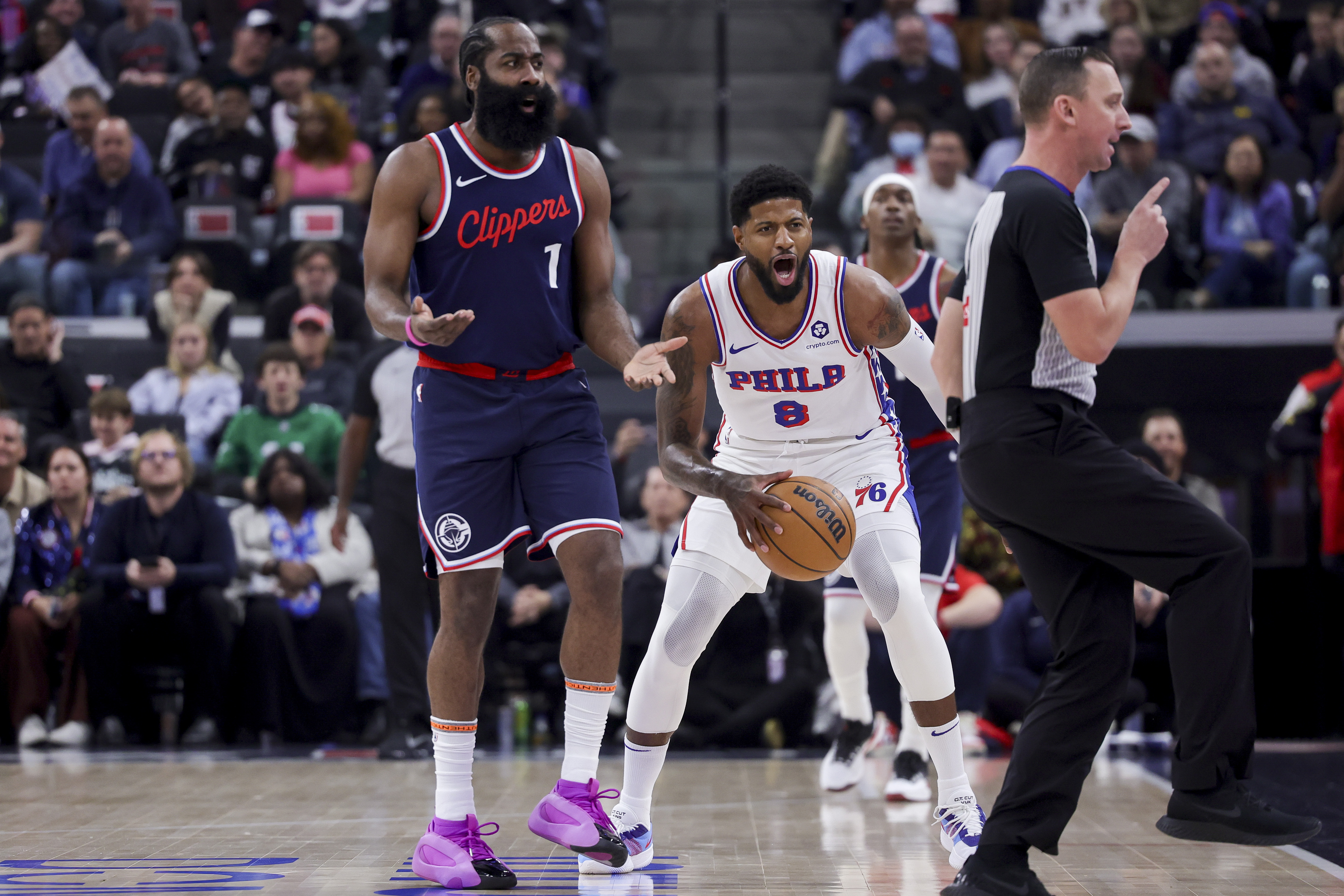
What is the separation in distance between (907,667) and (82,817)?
3.16 meters

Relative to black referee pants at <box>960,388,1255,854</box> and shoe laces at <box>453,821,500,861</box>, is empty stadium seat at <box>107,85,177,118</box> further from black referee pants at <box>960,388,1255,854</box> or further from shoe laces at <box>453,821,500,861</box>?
black referee pants at <box>960,388,1255,854</box>

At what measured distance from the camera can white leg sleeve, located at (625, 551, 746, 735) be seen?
4504mm

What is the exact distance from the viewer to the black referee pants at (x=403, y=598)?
25.4ft

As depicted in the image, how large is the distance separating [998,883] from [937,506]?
9.60 feet

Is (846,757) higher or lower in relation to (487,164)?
lower

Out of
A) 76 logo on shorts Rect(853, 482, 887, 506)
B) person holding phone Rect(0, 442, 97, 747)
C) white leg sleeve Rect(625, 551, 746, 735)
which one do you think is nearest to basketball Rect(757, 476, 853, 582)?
white leg sleeve Rect(625, 551, 746, 735)

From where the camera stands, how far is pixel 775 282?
461cm

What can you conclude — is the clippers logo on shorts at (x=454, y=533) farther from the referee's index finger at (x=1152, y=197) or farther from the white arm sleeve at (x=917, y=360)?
the referee's index finger at (x=1152, y=197)

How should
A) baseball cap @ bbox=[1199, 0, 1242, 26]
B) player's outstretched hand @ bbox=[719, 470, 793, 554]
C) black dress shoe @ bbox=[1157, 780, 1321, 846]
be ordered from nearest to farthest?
black dress shoe @ bbox=[1157, 780, 1321, 846] < player's outstretched hand @ bbox=[719, 470, 793, 554] < baseball cap @ bbox=[1199, 0, 1242, 26]

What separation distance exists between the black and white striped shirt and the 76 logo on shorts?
1.05m

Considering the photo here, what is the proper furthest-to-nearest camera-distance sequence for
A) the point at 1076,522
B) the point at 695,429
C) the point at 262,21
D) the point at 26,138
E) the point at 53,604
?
1. the point at 262,21
2. the point at 26,138
3. the point at 53,604
4. the point at 695,429
5. the point at 1076,522

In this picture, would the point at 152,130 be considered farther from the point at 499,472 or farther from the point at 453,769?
the point at 453,769

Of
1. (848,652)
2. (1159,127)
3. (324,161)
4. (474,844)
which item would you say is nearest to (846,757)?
(848,652)

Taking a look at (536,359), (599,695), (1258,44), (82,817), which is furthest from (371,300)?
(1258,44)
